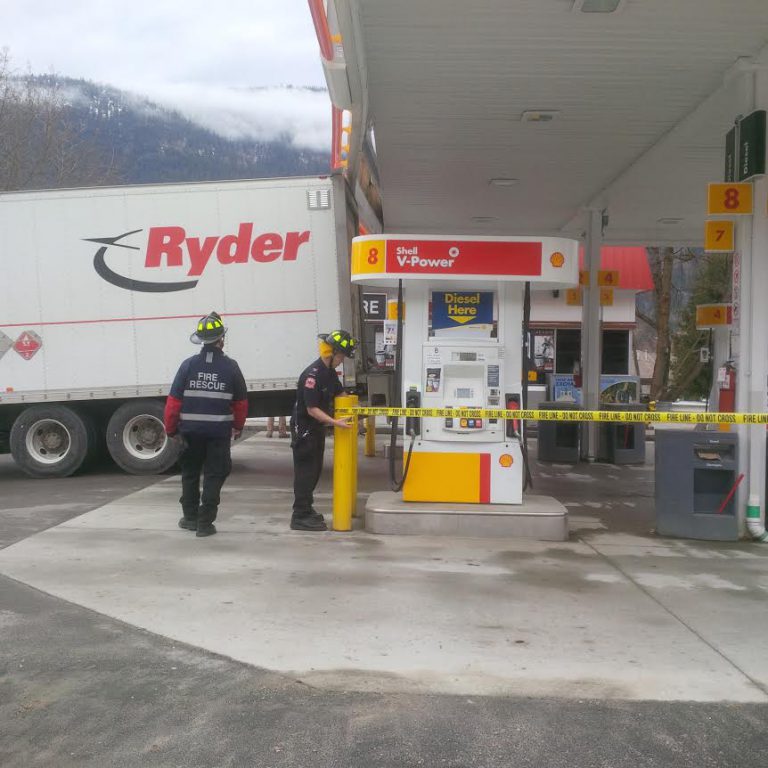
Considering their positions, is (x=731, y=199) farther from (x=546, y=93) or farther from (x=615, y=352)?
(x=615, y=352)

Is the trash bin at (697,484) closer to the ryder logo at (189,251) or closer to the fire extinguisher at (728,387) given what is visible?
the fire extinguisher at (728,387)

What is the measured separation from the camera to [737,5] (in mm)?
6250

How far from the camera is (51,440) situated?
1135 cm

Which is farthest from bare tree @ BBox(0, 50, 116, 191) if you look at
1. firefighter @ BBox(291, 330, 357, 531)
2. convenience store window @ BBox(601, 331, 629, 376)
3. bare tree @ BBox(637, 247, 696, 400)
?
→ firefighter @ BBox(291, 330, 357, 531)

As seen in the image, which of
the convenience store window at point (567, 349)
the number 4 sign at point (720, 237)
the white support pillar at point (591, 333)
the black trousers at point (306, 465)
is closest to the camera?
the black trousers at point (306, 465)

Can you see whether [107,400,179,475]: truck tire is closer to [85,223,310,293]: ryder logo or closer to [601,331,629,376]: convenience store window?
[85,223,310,293]: ryder logo

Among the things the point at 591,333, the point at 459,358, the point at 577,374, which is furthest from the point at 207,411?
the point at 577,374

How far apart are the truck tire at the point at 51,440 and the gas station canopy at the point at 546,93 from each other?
5192 mm

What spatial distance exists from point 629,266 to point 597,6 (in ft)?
48.2

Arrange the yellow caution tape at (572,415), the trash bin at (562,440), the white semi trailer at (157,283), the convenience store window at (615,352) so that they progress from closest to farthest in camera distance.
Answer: the yellow caution tape at (572,415)
the white semi trailer at (157,283)
the trash bin at (562,440)
the convenience store window at (615,352)

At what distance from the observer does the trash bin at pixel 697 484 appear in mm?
7711

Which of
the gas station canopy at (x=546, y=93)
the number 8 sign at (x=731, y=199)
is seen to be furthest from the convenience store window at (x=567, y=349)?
the number 8 sign at (x=731, y=199)

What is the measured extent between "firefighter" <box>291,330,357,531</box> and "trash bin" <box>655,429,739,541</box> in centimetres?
305

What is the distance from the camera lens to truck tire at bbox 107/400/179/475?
11.1 m
